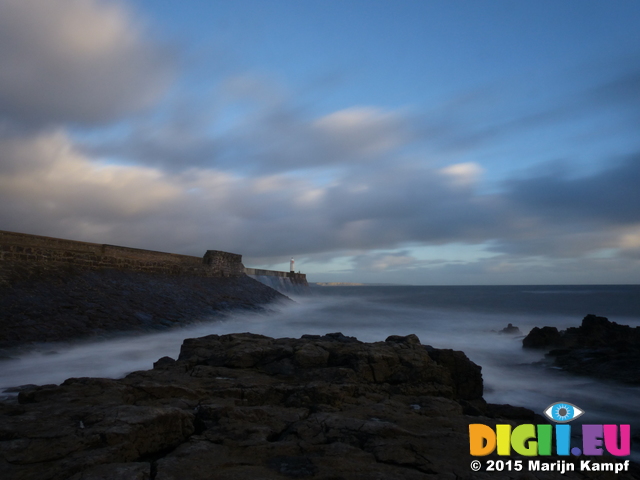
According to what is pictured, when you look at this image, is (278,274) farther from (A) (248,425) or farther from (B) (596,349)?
(A) (248,425)

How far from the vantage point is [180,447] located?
10.9 ft

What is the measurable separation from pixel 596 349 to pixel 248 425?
38.5 ft

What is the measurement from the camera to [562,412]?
25.0 feet

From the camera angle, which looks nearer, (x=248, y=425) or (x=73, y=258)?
(x=248, y=425)

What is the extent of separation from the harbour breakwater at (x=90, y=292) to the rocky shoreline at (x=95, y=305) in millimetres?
20

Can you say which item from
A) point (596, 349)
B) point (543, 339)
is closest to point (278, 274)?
point (543, 339)

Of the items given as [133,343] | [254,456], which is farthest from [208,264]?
[254,456]

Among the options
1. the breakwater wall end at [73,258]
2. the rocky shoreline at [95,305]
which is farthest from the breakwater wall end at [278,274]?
the rocky shoreline at [95,305]

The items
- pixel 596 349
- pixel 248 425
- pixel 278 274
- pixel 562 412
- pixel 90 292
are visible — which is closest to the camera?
pixel 248 425

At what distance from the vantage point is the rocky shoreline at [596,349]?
9.41 metres

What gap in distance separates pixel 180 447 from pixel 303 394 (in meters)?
1.79

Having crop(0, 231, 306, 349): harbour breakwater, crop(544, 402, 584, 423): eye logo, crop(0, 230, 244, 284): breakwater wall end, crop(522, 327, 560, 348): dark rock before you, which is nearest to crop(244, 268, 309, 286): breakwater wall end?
crop(0, 230, 244, 284): breakwater wall end

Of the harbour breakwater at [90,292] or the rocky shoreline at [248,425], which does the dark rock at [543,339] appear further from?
the harbour breakwater at [90,292]

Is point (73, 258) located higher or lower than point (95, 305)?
higher
